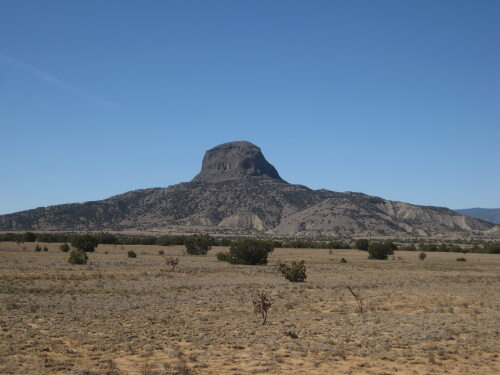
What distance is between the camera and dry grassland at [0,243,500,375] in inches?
528

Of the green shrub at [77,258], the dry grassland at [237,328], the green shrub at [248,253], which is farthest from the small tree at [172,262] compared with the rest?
the green shrub at [248,253]

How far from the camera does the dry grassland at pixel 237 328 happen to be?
13422 millimetres

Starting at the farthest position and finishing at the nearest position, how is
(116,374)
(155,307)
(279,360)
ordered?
(155,307)
(279,360)
(116,374)

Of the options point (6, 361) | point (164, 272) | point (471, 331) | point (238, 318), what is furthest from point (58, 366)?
point (164, 272)

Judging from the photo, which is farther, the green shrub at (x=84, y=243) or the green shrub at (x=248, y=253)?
the green shrub at (x=84, y=243)

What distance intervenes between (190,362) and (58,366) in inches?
131

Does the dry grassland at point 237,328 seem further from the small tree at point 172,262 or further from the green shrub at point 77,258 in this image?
the green shrub at point 77,258

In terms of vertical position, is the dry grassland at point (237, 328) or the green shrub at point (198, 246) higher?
the green shrub at point (198, 246)

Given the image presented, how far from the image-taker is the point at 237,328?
1850 cm

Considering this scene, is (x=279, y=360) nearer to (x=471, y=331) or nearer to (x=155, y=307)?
(x=471, y=331)

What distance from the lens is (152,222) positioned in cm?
19475

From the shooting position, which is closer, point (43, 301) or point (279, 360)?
point (279, 360)

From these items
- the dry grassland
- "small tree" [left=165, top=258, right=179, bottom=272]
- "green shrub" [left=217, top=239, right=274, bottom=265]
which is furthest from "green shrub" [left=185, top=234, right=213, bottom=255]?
the dry grassland

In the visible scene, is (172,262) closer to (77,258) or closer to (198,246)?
(77,258)
